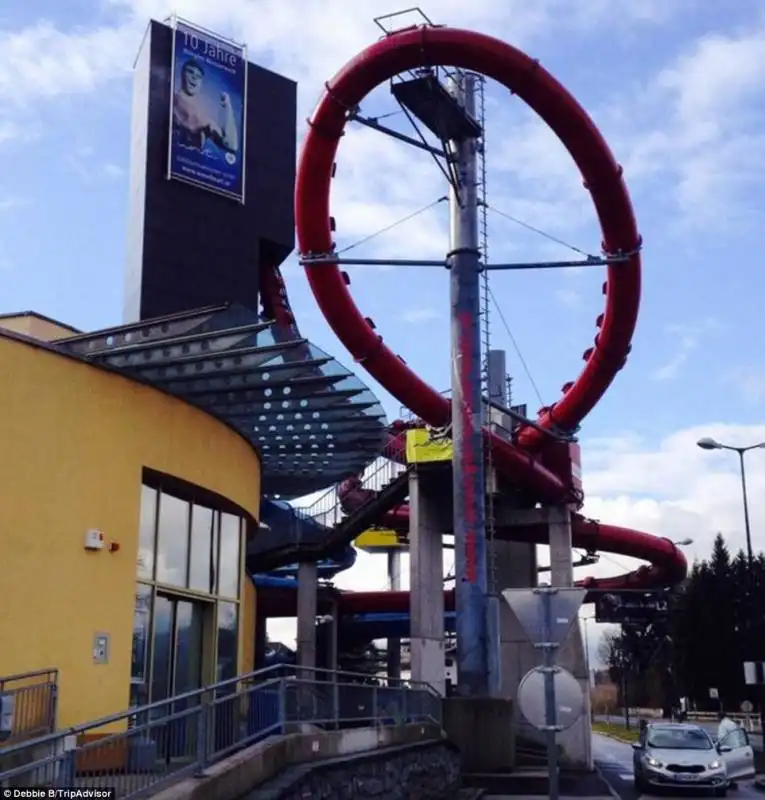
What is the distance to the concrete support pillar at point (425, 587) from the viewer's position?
32.4 m

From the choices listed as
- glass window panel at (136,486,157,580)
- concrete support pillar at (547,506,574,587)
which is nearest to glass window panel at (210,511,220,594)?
glass window panel at (136,486,157,580)

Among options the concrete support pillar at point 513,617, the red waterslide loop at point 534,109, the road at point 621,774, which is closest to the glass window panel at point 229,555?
the red waterslide loop at point 534,109

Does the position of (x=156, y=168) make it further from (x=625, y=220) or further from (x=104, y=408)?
(x=104, y=408)

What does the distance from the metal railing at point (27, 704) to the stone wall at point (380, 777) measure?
9.72 feet

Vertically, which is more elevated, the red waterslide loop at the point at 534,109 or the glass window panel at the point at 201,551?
the red waterslide loop at the point at 534,109

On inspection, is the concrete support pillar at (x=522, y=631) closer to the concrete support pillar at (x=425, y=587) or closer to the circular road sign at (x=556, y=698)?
the concrete support pillar at (x=425, y=587)

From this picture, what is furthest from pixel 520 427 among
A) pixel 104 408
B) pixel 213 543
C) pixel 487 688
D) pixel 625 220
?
pixel 104 408

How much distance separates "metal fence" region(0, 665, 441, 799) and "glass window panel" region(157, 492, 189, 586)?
8.50ft

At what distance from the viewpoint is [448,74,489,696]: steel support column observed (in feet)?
75.8

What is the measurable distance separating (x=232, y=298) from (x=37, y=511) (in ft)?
61.1

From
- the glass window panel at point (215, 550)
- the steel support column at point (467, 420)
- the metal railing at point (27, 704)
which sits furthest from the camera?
the steel support column at point (467, 420)

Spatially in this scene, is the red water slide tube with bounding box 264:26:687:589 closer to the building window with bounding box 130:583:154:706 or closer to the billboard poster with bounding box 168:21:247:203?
the billboard poster with bounding box 168:21:247:203

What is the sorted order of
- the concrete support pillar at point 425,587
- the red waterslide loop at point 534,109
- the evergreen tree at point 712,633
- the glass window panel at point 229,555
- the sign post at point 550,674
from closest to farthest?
1. the sign post at point 550,674
2. the glass window panel at point 229,555
3. the red waterslide loop at point 534,109
4. the concrete support pillar at point 425,587
5. the evergreen tree at point 712,633

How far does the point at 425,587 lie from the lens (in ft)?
110
